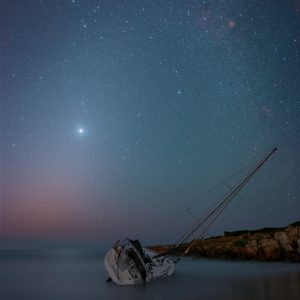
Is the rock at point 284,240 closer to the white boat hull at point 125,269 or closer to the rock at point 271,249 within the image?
the rock at point 271,249

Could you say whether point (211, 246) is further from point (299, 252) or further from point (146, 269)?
point (146, 269)

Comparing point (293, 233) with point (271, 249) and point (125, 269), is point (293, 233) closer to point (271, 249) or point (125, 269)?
point (271, 249)

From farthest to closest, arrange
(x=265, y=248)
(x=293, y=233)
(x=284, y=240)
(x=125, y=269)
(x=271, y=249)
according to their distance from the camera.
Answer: (x=265, y=248)
(x=271, y=249)
(x=284, y=240)
(x=293, y=233)
(x=125, y=269)

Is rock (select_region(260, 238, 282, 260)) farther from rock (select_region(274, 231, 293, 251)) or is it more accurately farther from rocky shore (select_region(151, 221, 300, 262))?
rock (select_region(274, 231, 293, 251))

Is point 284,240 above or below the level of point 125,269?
above

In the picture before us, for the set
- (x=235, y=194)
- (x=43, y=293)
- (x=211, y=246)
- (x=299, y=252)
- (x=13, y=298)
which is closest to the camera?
(x=13, y=298)

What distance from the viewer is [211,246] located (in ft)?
268

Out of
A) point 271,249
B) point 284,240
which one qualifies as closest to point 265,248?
point 271,249

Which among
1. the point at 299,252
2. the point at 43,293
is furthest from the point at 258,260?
the point at 43,293

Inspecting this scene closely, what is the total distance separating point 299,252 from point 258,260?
9025 mm

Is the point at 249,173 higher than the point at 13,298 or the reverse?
higher

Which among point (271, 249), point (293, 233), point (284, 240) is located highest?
point (293, 233)

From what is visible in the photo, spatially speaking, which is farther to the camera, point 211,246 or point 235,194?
point 211,246

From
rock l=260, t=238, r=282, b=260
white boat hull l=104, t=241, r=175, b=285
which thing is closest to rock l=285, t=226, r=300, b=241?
rock l=260, t=238, r=282, b=260
